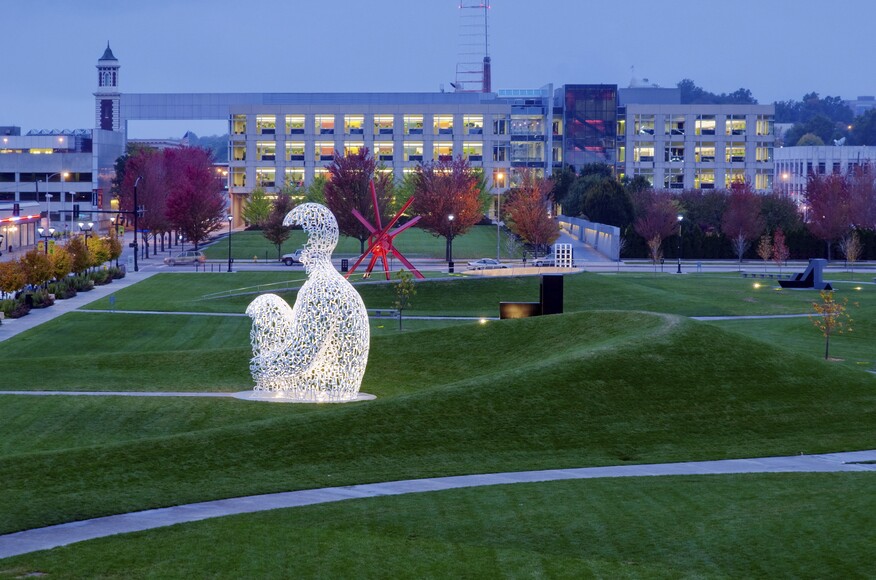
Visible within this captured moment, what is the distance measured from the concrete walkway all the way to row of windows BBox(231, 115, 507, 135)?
72.1 metres

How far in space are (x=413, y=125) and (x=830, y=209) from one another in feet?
217

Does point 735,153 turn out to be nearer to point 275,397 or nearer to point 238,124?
point 238,124

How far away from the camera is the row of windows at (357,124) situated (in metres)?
158

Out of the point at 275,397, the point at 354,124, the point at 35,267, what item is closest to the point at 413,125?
the point at 354,124

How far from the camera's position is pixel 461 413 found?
29156 millimetres

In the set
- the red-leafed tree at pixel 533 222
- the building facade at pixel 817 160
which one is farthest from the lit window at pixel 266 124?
the building facade at pixel 817 160

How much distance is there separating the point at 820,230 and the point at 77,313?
69.2 m

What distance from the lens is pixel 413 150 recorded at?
160250mm

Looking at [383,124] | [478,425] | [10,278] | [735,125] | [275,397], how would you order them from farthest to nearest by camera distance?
[735,125]
[383,124]
[10,278]
[275,397]
[478,425]

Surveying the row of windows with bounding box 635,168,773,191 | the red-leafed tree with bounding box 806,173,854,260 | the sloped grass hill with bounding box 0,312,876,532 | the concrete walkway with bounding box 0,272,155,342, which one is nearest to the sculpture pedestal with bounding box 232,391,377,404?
the sloped grass hill with bounding box 0,312,876,532

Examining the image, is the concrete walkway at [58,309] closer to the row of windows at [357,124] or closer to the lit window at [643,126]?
the row of windows at [357,124]

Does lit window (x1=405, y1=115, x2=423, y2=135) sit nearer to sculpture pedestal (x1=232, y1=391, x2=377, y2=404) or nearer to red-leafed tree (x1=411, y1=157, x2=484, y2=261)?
red-leafed tree (x1=411, y1=157, x2=484, y2=261)

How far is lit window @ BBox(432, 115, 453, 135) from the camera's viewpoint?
160 metres

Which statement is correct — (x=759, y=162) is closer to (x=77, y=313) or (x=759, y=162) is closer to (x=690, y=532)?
(x=77, y=313)
